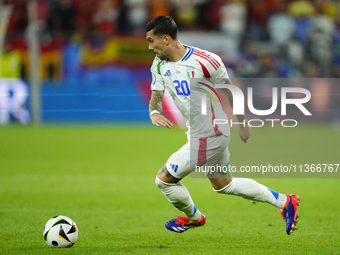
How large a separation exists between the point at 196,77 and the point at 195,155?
695 millimetres

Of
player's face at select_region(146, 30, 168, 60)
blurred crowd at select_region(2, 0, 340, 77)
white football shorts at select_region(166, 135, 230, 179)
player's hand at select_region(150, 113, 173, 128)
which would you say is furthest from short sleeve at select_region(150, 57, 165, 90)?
blurred crowd at select_region(2, 0, 340, 77)

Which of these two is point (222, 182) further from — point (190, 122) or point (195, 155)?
point (190, 122)

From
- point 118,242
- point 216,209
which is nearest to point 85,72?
point 216,209

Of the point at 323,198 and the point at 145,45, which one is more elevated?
the point at 145,45

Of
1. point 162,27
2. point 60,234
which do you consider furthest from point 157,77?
point 60,234

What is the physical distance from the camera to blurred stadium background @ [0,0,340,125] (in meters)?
15.6

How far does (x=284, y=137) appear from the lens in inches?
518

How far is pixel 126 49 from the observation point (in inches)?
663

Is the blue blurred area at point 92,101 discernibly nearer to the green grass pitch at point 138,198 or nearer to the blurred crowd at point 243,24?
the green grass pitch at point 138,198

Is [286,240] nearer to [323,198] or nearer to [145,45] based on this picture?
[323,198]

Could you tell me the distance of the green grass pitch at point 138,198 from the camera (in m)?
5.04

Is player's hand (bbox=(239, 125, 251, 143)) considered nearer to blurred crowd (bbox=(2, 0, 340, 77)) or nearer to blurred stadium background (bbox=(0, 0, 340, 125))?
blurred stadium background (bbox=(0, 0, 340, 125))

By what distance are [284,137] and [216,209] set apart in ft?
21.5

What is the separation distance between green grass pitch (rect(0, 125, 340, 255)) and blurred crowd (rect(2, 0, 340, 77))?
134 inches
